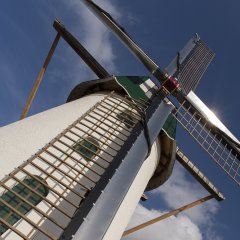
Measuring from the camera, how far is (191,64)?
1366 centimetres

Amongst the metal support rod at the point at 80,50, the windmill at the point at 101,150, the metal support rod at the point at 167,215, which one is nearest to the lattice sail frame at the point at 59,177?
the windmill at the point at 101,150

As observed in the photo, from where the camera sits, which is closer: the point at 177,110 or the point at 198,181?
the point at 177,110

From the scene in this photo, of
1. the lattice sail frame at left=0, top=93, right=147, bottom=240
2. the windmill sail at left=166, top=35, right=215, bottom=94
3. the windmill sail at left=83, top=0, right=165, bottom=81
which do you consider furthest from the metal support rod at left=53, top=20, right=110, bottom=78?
the lattice sail frame at left=0, top=93, right=147, bottom=240

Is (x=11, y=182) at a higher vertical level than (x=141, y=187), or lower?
lower

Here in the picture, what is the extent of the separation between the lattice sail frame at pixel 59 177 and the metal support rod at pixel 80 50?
7.57 ft

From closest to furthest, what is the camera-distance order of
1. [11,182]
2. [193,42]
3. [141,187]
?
→ [11,182] < [141,187] < [193,42]

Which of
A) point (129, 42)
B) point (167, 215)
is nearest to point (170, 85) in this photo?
point (129, 42)

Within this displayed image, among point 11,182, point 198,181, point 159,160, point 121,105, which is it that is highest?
point 198,181

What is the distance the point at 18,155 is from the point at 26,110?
4029 mm

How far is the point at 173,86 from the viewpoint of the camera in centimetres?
984

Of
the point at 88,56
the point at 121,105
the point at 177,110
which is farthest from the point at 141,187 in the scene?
the point at 88,56

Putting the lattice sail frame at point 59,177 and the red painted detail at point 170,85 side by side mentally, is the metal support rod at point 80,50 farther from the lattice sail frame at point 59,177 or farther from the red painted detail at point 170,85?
the lattice sail frame at point 59,177

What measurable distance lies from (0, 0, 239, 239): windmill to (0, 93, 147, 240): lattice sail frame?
0.02 metres

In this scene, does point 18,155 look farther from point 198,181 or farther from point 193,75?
point 193,75
